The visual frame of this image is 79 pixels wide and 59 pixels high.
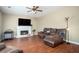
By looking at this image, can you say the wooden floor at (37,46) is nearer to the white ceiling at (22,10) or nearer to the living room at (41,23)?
the living room at (41,23)

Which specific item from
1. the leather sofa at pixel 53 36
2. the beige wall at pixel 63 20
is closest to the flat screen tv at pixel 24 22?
the beige wall at pixel 63 20

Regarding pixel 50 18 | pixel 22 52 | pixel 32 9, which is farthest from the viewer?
pixel 50 18

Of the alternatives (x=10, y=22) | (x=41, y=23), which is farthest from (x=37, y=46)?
(x=10, y=22)

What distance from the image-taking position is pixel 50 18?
1.50 m

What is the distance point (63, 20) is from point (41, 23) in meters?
0.46

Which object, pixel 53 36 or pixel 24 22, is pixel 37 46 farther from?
pixel 24 22

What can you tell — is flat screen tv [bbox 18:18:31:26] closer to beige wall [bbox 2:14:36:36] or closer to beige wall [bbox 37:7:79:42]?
beige wall [bbox 2:14:36:36]

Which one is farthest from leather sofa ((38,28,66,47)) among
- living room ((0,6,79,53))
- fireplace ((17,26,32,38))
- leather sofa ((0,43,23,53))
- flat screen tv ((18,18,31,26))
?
leather sofa ((0,43,23,53))

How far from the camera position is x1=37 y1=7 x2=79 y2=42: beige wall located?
4.40ft

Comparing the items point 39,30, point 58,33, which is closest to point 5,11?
point 39,30

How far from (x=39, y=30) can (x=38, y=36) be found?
0.13m

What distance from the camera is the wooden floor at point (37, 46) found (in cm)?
133

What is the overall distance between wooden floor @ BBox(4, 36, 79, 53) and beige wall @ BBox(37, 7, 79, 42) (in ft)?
0.62

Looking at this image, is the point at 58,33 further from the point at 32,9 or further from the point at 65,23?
the point at 32,9
